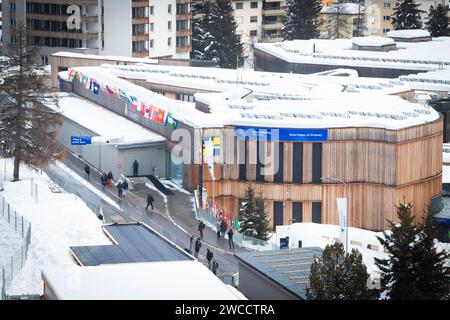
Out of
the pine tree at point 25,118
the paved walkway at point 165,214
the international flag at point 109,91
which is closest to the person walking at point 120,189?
the paved walkway at point 165,214

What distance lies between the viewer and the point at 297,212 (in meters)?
74.2

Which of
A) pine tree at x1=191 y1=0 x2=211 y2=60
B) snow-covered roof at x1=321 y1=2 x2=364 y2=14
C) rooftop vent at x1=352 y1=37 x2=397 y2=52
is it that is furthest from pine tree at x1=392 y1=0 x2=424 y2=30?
rooftop vent at x1=352 y1=37 x2=397 y2=52

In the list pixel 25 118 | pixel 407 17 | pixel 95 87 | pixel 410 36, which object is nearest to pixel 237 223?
pixel 25 118

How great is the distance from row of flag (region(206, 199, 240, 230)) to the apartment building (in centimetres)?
6036

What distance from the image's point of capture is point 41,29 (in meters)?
135

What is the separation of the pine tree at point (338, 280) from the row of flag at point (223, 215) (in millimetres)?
23447

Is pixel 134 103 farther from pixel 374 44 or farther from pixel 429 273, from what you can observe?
pixel 429 273

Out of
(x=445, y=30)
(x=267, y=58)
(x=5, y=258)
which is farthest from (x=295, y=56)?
(x=5, y=258)

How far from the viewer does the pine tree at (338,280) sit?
47125mm

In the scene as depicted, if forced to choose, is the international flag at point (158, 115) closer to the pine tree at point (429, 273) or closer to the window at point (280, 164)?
the window at point (280, 164)

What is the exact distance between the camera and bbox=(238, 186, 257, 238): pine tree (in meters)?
69.1

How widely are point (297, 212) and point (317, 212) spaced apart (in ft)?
3.40
